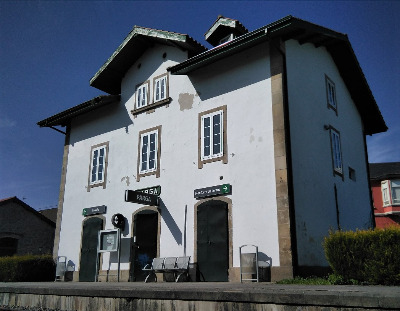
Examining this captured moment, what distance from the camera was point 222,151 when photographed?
531 inches

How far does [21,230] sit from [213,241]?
1763cm

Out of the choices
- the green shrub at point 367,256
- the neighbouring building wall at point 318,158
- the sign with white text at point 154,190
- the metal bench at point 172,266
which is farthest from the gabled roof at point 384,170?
the green shrub at point 367,256

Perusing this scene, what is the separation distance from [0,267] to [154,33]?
11543mm

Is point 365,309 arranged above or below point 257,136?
below

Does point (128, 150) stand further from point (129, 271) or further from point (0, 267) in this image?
point (0, 267)

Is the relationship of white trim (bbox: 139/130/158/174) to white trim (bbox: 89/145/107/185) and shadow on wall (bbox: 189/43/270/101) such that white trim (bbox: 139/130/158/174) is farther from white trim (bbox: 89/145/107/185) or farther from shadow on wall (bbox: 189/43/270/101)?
shadow on wall (bbox: 189/43/270/101)

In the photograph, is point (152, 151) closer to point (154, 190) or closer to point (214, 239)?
point (154, 190)

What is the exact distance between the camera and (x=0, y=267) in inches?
670

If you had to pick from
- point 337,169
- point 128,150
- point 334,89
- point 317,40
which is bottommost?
point 337,169

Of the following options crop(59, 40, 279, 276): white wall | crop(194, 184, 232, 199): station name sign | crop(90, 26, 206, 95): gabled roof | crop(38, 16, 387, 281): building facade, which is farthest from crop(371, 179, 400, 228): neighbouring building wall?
crop(90, 26, 206, 95): gabled roof

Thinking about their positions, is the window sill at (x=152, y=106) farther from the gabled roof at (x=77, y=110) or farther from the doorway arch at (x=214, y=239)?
the doorway arch at (x=214, y=239)

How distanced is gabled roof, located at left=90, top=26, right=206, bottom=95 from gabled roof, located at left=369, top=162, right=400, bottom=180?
24.2m

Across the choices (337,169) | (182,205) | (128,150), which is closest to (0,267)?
(128,150)

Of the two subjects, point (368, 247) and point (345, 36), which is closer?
point (368, 247)
